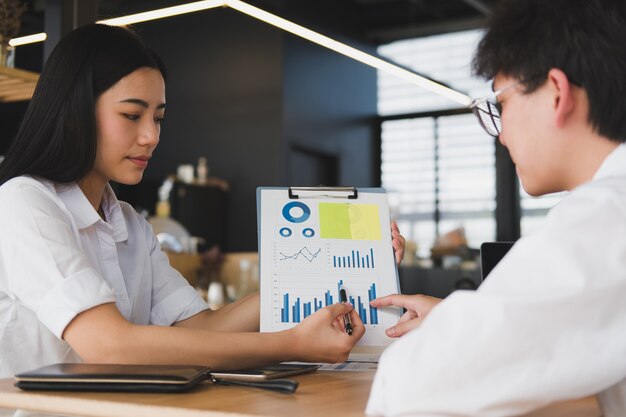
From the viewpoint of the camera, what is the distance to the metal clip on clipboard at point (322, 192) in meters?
1.88

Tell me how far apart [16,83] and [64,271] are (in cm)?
132

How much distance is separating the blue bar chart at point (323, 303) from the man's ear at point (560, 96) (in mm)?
717

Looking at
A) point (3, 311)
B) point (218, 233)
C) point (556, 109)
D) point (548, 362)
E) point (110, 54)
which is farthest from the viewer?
point (218, 233)

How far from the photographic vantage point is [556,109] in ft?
3.74

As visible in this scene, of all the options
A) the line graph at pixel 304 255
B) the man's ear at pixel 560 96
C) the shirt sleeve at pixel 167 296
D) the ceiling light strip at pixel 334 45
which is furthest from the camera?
the ceiling light strip at pixel 334 45

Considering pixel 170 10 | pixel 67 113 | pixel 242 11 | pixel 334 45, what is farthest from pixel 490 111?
pixel 334 45

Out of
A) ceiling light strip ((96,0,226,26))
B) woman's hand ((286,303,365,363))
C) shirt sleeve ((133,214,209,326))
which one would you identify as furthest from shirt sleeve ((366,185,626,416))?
ceiling light strip ((96,0,226,26))

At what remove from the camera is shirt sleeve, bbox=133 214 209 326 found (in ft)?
6.99

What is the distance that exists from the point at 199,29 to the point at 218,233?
2.16 meters

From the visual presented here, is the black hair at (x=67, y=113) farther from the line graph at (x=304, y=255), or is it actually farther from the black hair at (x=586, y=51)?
the black hair at (x=586, y=51)

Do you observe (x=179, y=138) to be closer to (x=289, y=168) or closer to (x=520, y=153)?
(x=289, y=168)

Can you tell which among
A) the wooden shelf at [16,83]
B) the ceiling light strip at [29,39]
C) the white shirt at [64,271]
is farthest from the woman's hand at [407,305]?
the ceiling light strip at [29,39]

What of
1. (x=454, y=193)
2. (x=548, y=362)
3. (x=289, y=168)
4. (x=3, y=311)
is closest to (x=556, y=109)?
(x=548, y=362)

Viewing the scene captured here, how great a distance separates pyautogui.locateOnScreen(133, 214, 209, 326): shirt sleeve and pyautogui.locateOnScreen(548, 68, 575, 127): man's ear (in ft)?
4.12
